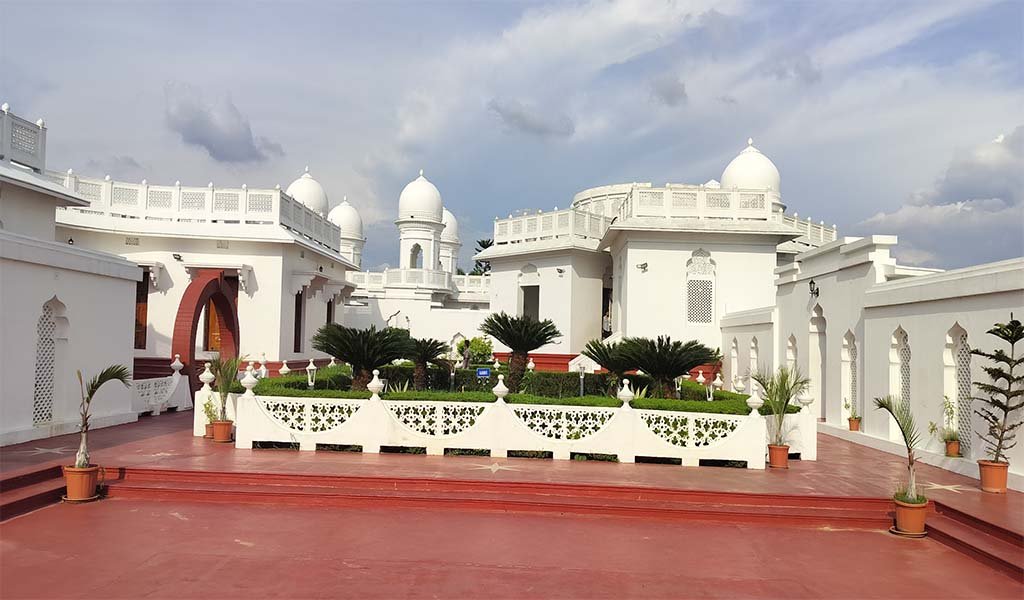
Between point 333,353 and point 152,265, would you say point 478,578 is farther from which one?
point 152,265

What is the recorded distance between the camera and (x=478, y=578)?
18.9 ft

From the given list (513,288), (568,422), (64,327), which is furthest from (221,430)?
(513,288)

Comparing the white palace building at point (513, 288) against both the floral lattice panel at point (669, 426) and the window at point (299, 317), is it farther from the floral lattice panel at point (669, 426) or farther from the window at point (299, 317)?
the floral lattice panel at point (669, 426)

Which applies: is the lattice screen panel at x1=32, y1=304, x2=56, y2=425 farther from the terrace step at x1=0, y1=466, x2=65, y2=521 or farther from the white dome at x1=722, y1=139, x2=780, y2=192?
the white dome at x1=722, y1=139, x2=780, y2=192

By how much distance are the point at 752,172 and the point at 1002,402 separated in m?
15.8

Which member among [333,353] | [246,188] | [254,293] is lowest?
[333,353]

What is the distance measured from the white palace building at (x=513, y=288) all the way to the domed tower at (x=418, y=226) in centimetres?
231

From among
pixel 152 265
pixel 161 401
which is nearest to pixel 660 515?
pixel 161 401

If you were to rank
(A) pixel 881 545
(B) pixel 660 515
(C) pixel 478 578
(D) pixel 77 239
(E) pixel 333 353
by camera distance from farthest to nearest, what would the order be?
(D) pixel 77 239, (E) pixel 333 353, (B) pixel 660 515, (A) pixel 881 545, (C) pixel 478 578

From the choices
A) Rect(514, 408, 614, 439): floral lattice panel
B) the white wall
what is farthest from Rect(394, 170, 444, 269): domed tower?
Rect(514, 408, 614, 439): floral lattice panel

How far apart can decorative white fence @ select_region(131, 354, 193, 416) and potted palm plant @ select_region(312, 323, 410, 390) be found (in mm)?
4213

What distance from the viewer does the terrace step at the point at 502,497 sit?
309 inches

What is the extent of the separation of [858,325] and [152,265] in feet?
56.2

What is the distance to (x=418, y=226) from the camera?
34.5 m
